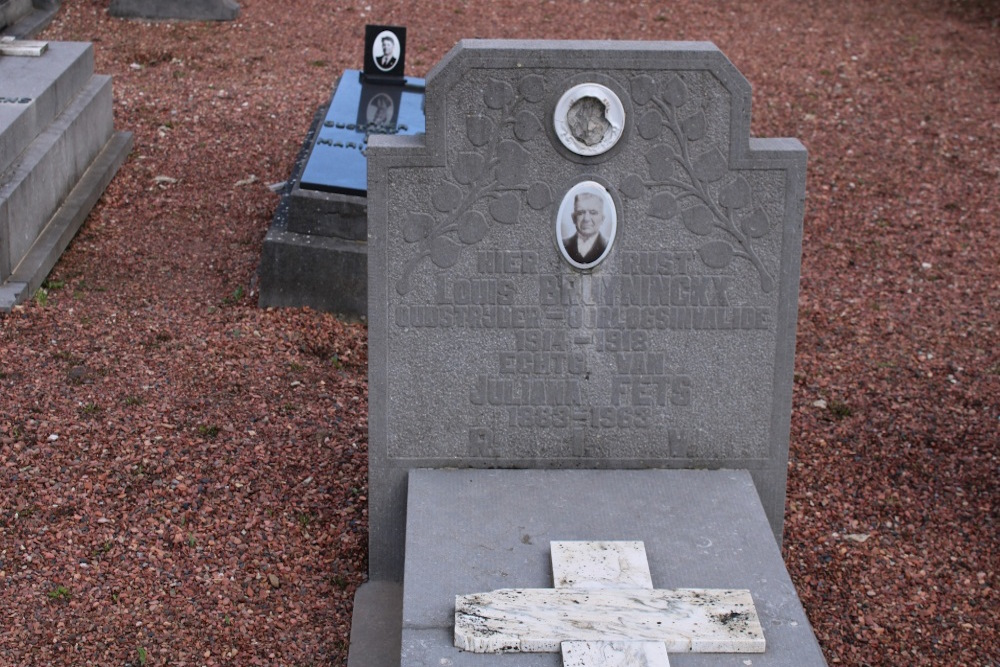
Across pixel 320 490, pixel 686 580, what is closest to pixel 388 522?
pixel 320 490

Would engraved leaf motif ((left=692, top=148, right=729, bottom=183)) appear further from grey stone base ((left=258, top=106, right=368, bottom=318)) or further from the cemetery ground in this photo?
grey stone base ((left=258, top=106, right=368, bottom=318))

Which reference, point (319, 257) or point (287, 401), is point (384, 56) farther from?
point (287, 401)

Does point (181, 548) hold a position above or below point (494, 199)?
below

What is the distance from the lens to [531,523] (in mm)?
4109

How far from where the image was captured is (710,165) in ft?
13.5

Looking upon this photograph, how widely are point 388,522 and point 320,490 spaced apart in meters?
0.59

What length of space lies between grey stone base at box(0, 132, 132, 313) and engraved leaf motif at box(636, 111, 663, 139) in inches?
144

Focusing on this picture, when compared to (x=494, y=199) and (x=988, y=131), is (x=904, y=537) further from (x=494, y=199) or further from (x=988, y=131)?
(x=988, y=131)

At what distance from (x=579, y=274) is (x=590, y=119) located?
0.53 m

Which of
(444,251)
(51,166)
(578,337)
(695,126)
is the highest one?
(695,126)

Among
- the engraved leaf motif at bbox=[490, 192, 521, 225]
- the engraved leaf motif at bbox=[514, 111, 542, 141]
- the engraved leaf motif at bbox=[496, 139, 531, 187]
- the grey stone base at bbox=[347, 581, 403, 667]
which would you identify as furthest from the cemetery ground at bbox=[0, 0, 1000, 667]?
the engraved leaf motif at bbox=[514, 111, 542, 141]

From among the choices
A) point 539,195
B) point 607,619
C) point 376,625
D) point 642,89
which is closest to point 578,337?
point 539,195

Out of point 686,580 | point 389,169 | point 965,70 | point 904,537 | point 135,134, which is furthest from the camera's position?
point 965,70

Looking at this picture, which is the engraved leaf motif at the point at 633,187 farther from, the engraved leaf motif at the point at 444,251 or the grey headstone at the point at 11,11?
the grey headstone at the point at 11,11
